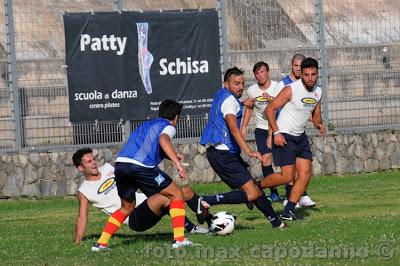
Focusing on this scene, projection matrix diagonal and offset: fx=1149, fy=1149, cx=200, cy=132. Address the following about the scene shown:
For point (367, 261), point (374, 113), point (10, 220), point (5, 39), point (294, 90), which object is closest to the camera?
point (367, 261)

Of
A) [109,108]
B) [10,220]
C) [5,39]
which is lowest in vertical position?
[10,220]

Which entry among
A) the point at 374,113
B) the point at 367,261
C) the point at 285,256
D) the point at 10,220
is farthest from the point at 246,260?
the point at 374,113

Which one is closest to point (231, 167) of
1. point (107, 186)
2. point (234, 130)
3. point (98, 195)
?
point (234, 130)

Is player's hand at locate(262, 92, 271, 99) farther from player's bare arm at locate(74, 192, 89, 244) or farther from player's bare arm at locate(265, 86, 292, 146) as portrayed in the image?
player's bare arm at locate(74, 192, 89, 244)

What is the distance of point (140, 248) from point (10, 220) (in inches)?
201

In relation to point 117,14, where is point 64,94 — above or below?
below

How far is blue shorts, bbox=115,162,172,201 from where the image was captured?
12.9 metres

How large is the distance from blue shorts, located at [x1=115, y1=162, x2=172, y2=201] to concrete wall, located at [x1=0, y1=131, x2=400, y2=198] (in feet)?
23.6

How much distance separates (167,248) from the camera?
1286 cm

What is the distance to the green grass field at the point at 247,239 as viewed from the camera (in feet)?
38.9

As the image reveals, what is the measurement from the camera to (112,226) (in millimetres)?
13102

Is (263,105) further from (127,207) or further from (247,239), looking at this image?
(127,207)

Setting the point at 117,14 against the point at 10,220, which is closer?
the point at 10,220

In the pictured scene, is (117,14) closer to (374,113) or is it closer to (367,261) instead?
(374,113)
